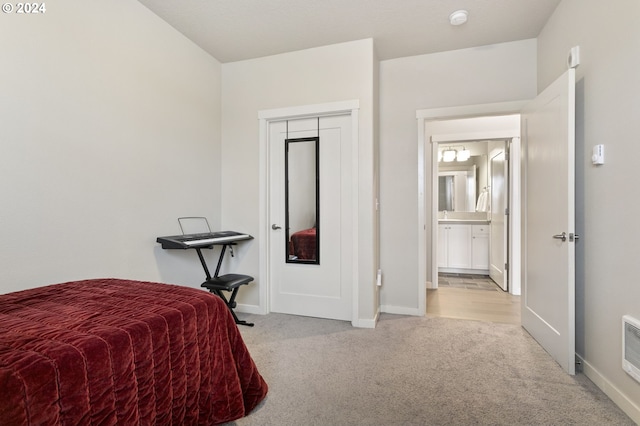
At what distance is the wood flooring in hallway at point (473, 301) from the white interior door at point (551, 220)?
17.8 inches

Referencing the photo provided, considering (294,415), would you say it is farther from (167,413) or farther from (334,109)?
(334,109)

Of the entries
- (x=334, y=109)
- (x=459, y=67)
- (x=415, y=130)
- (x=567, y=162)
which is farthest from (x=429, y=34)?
(x=567, y=162)

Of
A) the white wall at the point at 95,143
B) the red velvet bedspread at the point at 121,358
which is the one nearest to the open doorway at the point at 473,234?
the red velvet bedspread at the point at 121,358

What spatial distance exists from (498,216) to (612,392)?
327cm

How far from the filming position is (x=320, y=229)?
3.15 metres

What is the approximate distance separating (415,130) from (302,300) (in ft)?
7.11

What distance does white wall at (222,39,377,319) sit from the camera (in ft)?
9.50

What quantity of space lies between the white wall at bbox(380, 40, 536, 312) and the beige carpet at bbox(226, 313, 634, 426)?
2.10 feet

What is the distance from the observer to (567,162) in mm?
2023

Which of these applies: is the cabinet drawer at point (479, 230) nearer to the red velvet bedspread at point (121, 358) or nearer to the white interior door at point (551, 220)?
the white interior door at point (551, 220)

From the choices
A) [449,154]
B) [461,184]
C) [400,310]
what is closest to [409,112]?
[400,310]

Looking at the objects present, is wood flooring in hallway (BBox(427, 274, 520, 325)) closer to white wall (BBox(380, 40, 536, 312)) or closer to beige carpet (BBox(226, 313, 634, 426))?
beige carpet (BBox(226, 313, 634, 426))

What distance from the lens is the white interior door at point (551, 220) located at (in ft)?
6.59

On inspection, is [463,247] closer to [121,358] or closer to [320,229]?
[320,229]
